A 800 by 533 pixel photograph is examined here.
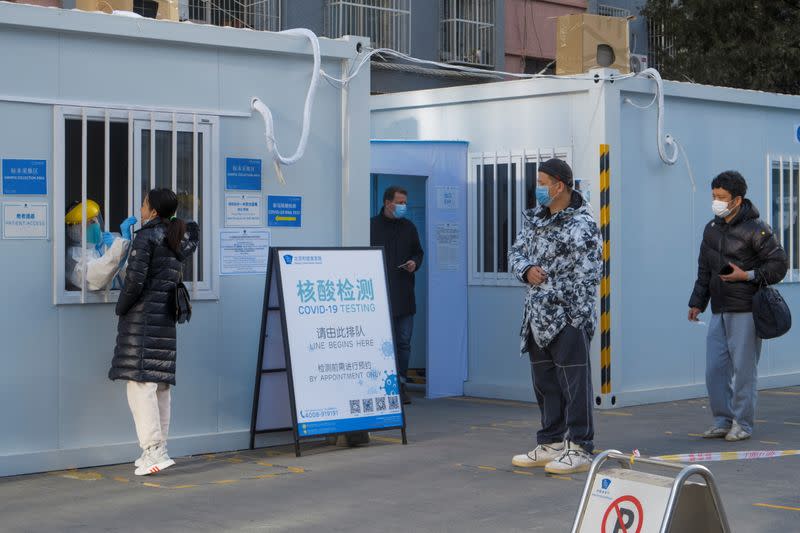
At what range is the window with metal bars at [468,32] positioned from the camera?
26.4 meters

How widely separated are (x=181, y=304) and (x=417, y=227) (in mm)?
5811

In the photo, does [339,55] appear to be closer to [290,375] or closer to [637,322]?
[290,375]

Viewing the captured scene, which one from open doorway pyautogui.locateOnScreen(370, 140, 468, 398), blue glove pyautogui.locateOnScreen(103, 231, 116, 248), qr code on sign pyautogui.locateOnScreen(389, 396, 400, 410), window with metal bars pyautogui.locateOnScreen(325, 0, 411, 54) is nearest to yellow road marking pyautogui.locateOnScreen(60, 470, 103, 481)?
blue glove pyautogui.locateOnScreen(103, 231, 116, 248)

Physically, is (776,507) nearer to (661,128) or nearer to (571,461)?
(571,461)

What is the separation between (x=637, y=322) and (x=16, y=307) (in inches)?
239

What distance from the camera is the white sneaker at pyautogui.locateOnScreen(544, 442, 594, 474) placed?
8547 mm

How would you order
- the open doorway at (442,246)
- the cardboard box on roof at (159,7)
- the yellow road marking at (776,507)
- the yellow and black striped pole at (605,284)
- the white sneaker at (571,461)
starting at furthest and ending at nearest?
1. the open doorway at (442,246)
2. the yellow and black striped pole at (605,284)
3. the cardboard box on roof at (159,7)
4. the white sneaker at (571,461)
5. the yellow road marking at (776,507)

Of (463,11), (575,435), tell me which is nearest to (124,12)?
(575,435)

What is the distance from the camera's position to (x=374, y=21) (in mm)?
24828

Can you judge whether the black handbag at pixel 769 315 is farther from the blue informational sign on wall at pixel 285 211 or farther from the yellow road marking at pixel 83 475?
the yellow road marking at pixel 83 475

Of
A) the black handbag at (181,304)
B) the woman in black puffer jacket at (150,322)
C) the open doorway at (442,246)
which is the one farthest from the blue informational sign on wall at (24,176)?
the open doorway at (442,246)

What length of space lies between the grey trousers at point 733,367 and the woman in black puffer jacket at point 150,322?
4.20 metres

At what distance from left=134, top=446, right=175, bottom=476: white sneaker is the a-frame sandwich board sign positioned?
3.42 ft

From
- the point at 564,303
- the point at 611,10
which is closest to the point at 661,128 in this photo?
the point at 564,303
